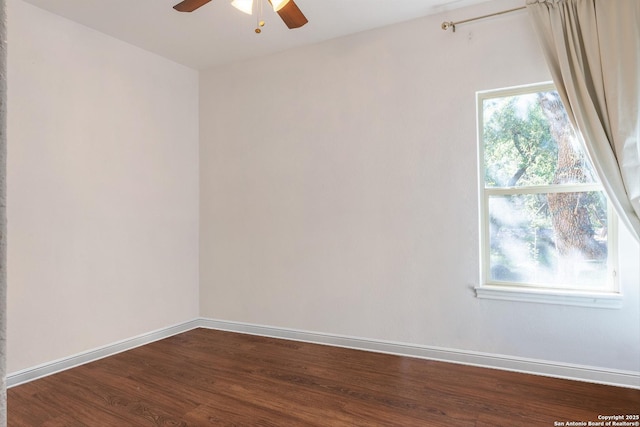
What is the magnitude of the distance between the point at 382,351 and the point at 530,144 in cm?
205

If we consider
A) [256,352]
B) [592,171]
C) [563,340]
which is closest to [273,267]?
[256,352]

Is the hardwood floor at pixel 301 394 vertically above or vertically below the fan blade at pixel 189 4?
below

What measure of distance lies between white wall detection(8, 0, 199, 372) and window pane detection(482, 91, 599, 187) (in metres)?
3.05

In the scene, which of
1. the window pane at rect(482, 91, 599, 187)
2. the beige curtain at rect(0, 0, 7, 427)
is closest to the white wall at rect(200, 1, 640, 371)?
the window pane at rect(482, 91, 599, 187)

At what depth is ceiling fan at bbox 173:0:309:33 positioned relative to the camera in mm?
2115

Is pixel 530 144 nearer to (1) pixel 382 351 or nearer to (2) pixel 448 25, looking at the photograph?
(2) pixel 448 25

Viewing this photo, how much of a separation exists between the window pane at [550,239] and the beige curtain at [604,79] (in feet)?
0.87

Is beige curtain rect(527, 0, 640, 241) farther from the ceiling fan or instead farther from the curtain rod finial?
the ceiling fan

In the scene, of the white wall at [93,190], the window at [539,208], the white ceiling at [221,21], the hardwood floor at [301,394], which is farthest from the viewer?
the white ceiling at [221,21]

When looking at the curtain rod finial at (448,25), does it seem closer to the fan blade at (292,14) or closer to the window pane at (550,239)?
the fan blade at (292,14)

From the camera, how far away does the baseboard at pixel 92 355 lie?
274 cm

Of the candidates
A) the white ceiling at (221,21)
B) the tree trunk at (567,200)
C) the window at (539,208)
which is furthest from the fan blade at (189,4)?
the tree trunk at (567,200)

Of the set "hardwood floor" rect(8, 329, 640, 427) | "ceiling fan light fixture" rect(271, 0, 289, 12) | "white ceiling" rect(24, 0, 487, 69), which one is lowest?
"hardwood floor" rect(8, 329, 640, 427)

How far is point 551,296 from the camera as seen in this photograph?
2691 mm
